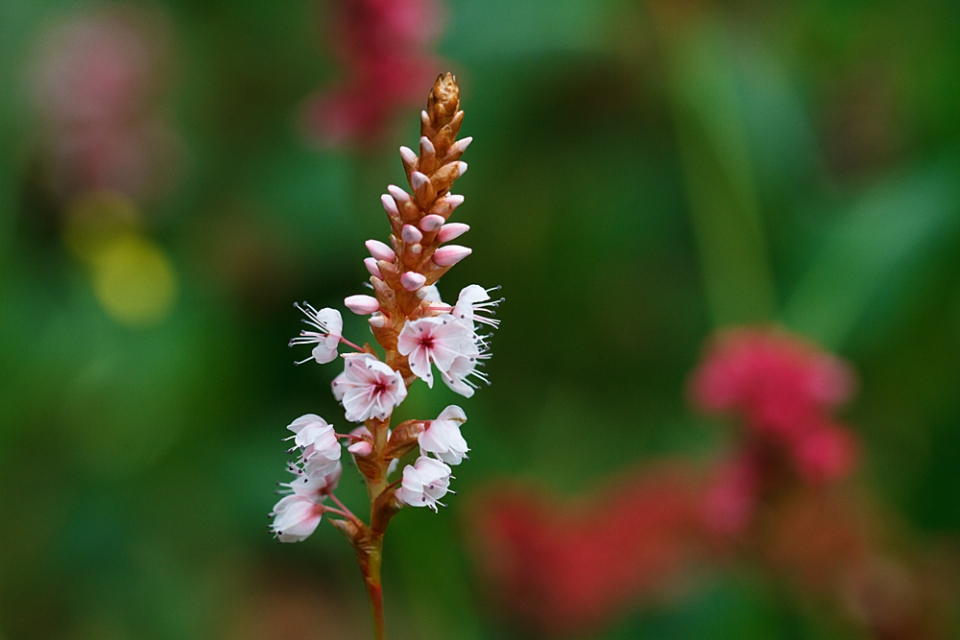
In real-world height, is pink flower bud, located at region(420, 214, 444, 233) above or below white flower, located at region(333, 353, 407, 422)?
above

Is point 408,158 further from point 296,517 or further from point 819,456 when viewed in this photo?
point 819,456

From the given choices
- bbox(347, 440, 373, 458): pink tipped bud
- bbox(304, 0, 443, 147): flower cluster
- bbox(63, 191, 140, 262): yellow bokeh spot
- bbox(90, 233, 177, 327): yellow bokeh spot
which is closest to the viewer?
bbox(347, 440, 373, 458): pink tipped bud

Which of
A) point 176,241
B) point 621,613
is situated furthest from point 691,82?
point 176,241

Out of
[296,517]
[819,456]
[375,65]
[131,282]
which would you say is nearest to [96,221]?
[131,282]

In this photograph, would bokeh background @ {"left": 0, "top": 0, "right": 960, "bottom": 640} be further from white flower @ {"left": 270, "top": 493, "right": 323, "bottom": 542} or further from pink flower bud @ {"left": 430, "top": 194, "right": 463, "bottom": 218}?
pink flower bud @ {"left": 430, "top": 194, "right": 463, "bottom": 218}

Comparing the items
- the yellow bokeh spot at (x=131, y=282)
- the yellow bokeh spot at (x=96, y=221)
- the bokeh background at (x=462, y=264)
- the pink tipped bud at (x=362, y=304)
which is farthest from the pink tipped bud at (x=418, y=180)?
the yellow bokeh spot at (x=96, y=221)

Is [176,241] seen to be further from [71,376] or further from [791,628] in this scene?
[791,628]

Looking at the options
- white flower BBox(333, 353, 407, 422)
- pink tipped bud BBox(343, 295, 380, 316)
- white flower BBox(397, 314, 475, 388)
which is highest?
pink tipped bud BBox(343, 295, 380, 316)

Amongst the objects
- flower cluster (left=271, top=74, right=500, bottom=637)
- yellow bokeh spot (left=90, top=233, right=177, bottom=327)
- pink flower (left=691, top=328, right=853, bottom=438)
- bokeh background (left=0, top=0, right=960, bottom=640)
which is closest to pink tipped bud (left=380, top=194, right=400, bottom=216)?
flower cluster (left=271, top=74, right=500, bottom=637)

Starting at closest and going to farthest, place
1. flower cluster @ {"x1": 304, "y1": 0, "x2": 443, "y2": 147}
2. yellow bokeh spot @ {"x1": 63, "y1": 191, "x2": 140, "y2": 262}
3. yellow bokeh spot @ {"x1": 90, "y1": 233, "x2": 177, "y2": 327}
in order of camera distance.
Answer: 1. flower cluster @ {"x1": 304, "y1": 0, "x2": 443, "y2": 147}
2. yellow bokeh spot @ {"x1": 90, "y1": 233, "x2": 177, "y2": 327}
3. yellow bokeh spot @ {"x1": 63, "y1": 191, "x2": 140, "y2": 262}
